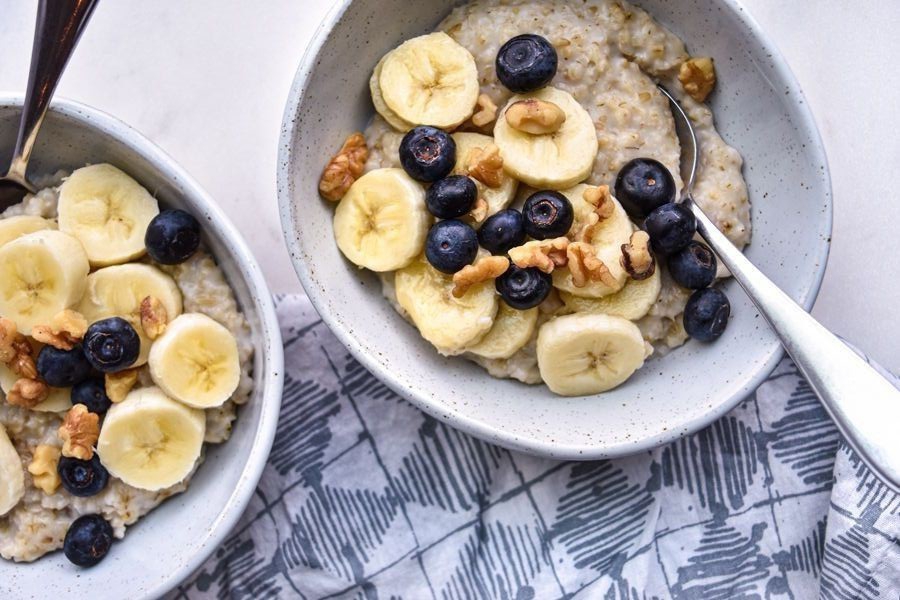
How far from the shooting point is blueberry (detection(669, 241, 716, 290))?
70.0 inches

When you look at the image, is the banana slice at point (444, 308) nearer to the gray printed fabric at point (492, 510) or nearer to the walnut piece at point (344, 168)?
the walnut piece at point (344, 168)

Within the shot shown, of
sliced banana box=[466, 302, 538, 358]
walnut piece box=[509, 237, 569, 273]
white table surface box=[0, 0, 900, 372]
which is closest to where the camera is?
walnut piece box=[509, 237, 569, 273]

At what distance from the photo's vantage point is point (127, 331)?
179cm

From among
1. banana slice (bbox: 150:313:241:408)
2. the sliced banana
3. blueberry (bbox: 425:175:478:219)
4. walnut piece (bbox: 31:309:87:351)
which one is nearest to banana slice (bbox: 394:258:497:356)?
the sliced banana

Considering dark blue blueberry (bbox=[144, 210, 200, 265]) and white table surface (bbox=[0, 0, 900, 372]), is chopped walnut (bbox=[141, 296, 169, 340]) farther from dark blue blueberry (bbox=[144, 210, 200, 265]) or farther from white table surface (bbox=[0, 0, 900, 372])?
white table surface (bbox=[0, 0, 900, 372])

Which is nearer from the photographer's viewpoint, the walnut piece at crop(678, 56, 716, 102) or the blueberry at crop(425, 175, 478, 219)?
the blueberry at crop(425, 175, 478, 219)

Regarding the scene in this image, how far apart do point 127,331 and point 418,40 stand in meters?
0.76

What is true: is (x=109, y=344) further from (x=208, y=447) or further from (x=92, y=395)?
(x=208, y=447)

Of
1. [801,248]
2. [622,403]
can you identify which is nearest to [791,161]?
[801,248]

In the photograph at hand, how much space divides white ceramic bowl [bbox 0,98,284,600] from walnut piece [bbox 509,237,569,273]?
47 cm

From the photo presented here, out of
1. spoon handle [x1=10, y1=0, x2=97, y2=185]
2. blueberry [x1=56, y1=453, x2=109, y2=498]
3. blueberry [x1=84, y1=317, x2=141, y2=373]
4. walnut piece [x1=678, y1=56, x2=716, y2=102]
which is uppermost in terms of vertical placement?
walnut piece [x1=678, y1=56, x2=716, y2=102]

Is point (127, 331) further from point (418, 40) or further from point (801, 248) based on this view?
point (801, 248)

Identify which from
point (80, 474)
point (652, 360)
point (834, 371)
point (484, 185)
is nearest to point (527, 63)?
point (484, 185)

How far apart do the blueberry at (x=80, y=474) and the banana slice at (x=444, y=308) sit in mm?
656
